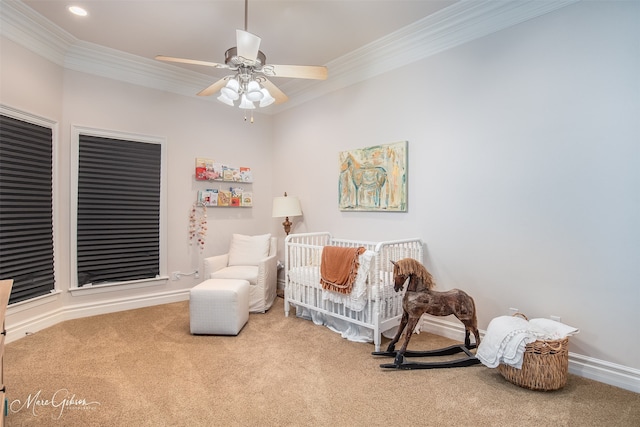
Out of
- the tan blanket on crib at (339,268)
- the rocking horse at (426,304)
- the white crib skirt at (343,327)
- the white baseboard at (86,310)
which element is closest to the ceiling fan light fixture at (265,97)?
the tan blanket on crib at (339,268)

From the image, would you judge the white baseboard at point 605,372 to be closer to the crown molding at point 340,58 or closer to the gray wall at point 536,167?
the gray wall at point 536,167

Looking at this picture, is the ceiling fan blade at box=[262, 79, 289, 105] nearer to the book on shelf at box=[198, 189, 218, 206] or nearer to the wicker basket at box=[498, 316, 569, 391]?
the book on shelf at box=[198, 189, 218, 206]

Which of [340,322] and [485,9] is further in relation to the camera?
[340,322]

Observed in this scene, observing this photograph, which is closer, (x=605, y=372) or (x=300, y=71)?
(x=605, y=372)

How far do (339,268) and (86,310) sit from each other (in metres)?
2.71

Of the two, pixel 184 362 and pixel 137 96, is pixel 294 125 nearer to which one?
pixel 137 96

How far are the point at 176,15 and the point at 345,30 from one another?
56.9 inches

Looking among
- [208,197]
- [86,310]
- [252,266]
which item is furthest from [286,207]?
[86,310]

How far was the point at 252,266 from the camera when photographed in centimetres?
385

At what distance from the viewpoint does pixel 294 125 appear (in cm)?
446

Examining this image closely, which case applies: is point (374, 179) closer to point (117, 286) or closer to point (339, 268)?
point (339, 268)

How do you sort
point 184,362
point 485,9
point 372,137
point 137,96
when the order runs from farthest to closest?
point 137,96 → point 372,137 → point 485,9 → point 184,362

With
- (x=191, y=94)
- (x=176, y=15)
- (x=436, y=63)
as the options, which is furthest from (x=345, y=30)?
(x=191, y=94)

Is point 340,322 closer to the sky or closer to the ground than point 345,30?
closer to the ground
